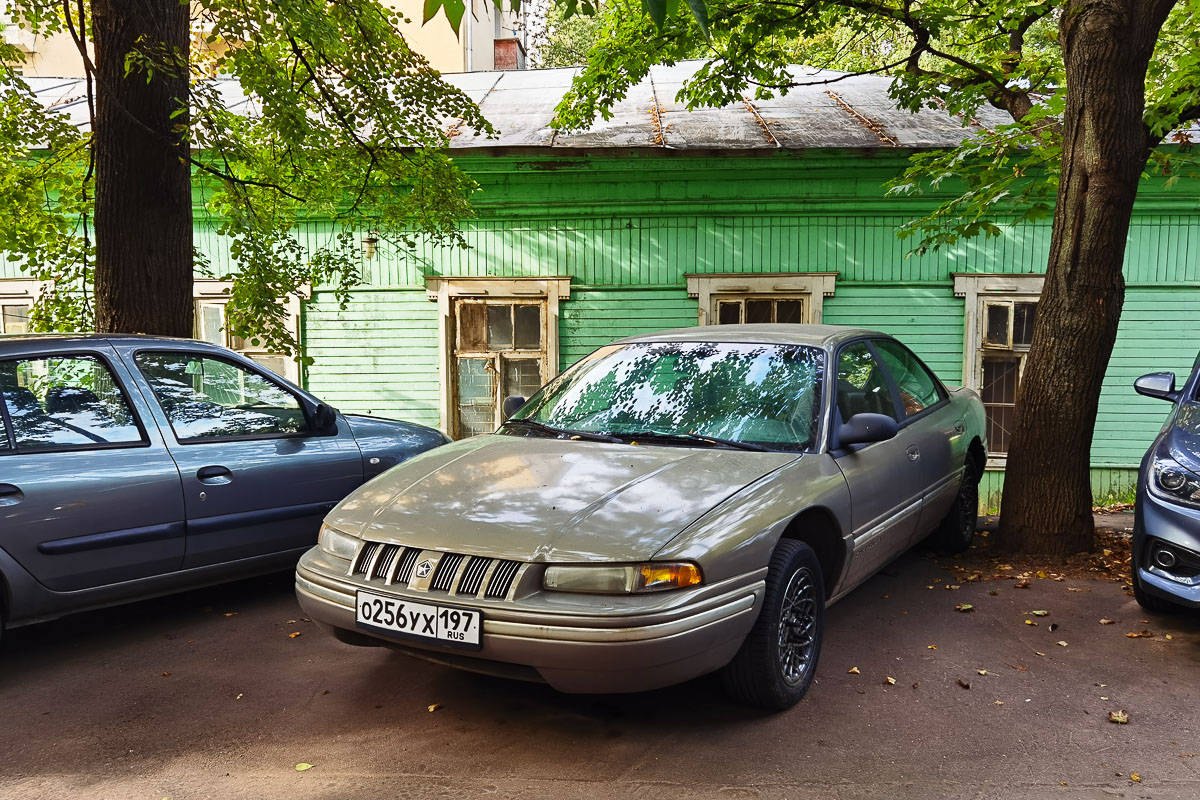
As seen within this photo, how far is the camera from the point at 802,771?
275 cm

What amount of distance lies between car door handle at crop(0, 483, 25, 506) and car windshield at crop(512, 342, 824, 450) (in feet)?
7.32

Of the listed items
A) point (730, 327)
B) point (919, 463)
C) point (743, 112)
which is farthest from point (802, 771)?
point (743, 112)

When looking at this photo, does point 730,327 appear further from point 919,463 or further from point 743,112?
point 743,112

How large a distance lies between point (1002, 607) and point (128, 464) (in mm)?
4570

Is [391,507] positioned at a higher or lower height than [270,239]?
lower

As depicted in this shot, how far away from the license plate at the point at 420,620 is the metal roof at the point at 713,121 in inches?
264

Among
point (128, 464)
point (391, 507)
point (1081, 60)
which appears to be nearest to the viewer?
point (391, 507)

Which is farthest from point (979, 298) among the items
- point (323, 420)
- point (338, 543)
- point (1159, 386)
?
point (338, 543)

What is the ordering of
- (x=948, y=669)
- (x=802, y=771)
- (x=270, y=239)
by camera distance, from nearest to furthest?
(x=802, y=771) < (x=948, y=669) < (x=270, y=239)

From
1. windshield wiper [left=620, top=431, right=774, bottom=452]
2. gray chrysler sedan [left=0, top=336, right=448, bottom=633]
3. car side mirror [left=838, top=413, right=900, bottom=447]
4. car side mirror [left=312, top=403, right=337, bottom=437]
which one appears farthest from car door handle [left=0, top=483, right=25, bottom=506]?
car side mirror [left=838, top=413, right=900, bottom=447]

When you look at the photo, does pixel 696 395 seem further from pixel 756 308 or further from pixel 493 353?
pixel 493 353

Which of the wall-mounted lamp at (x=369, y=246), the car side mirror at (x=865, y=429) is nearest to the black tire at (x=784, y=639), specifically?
the car side mirror at (x=865, y=429)

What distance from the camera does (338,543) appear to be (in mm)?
3215

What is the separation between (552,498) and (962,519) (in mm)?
3521
